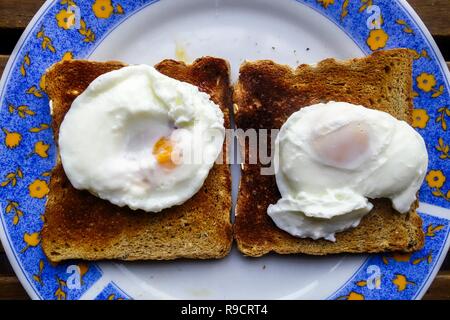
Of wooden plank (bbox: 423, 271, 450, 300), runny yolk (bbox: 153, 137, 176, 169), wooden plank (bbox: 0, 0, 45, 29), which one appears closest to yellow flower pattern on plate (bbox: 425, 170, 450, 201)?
wooden plank (bbox: 423, 271, 450, 300)

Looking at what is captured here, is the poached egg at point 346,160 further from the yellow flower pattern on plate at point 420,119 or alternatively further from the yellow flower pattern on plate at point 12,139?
the yellow flower pattern on plate at point 12,139

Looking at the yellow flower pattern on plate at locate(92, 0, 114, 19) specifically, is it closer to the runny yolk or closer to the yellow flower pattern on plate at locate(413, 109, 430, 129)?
the runny yolk

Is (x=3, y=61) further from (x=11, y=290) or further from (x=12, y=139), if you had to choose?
(x=11, y=290)

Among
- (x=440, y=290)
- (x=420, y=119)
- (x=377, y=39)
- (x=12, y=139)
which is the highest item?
(x=377, y=39)

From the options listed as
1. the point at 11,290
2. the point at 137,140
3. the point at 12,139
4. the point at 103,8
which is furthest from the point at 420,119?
the point at 11,290

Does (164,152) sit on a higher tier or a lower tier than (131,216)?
higher

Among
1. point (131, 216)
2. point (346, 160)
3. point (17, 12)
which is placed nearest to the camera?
point (346, 160)
